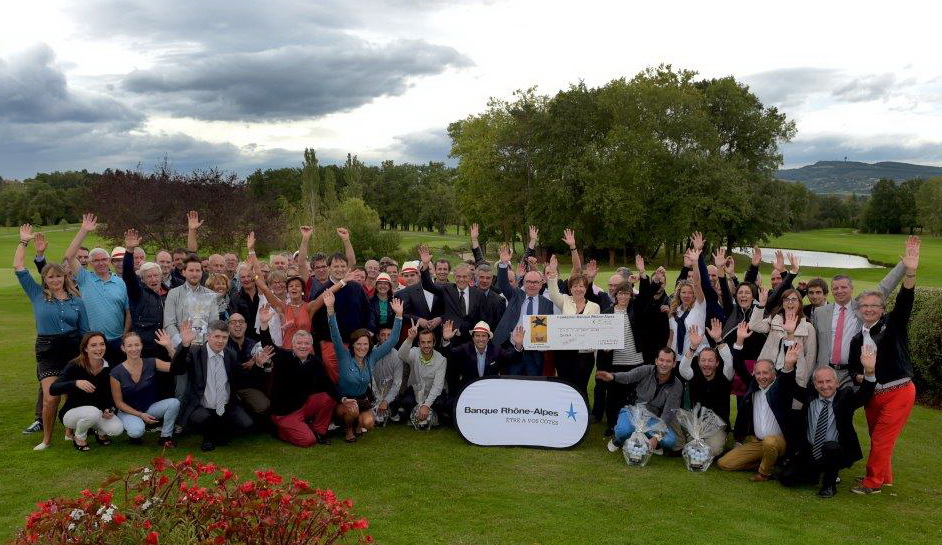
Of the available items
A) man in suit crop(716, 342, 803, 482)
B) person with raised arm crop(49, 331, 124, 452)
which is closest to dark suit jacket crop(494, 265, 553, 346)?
man in suit crop(716, 342, 803, 482)

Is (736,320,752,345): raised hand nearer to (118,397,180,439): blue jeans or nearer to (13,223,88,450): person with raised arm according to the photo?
(118,397,180,439): blue jeans

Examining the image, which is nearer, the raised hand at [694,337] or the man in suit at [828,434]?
the man in suit at [828,434]

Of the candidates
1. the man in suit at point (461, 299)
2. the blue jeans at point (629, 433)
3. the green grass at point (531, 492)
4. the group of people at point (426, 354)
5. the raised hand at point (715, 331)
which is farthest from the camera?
the man in suit at point (461, 299)

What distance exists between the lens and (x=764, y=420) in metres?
7.17

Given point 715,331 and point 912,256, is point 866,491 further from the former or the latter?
point 912,256

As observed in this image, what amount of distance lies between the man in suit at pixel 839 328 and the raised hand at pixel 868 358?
0.46 m

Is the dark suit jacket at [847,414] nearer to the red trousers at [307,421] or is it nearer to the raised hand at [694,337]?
the raised hand at [694,337]

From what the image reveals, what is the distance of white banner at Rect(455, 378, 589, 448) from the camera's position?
7.88m

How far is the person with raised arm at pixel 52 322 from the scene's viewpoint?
24.3 feet

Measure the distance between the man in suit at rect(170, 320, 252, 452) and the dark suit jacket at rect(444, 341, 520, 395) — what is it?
2.64 m

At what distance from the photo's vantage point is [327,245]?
126ft

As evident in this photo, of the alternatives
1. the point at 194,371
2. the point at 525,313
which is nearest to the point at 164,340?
the point at 194,371

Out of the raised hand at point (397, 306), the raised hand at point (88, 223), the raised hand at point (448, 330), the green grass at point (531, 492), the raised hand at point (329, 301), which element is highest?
the raised hand at point (88, 223)

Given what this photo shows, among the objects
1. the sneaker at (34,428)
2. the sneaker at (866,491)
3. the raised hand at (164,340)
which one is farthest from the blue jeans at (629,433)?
the sneaker at (34,428)
